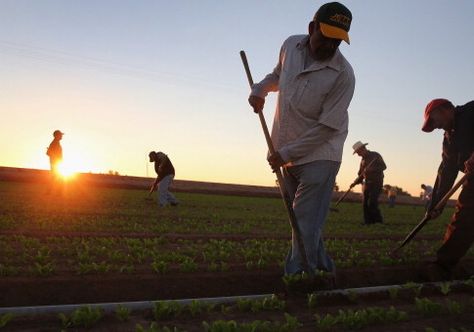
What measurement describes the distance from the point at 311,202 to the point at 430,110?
215 centimetres

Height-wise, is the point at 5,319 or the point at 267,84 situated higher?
the point at 267,84

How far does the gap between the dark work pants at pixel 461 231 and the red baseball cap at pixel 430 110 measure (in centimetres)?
74

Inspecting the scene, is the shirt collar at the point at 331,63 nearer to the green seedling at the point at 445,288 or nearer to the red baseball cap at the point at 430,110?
the red baseball cap at the point at 430,110

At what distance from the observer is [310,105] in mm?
4328

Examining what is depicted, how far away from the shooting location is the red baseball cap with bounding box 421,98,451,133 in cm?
561

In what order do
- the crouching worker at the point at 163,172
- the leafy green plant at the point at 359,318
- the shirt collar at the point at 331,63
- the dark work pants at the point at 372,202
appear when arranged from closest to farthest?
the leafy green plant at the point at 359,318, the shirt collar at the point at 331,63, the dark work pants at the point at 372,202, the crouching worker at the point at 163,172

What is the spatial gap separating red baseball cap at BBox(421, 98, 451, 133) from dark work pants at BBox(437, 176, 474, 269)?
74 centimetres

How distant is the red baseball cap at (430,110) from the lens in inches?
221

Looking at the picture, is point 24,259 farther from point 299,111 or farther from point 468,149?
point 468,149

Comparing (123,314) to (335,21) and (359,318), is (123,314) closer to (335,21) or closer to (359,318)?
(359,318)

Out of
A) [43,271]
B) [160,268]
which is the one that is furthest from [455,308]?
[43,271]

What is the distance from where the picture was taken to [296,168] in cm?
455

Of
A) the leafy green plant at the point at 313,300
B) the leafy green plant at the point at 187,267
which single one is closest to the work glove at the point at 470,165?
the leafy green plant at the point at 313,300

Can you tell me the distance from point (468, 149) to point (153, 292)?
3.67 m
